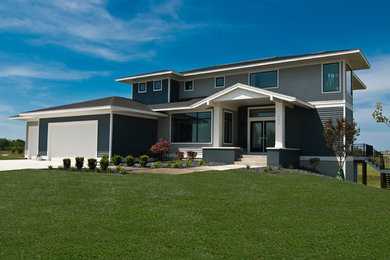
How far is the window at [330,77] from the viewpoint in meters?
17.5

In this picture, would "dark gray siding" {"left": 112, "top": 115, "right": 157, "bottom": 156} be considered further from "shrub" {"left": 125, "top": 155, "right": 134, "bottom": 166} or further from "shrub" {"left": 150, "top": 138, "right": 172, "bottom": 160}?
"shrub" {"left": 125, "top": 155, "right": 134, "bottom": 166}

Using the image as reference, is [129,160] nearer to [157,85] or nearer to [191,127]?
[191,127]

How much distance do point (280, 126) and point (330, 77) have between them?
3983 millimetres

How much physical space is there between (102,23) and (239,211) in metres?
12.9

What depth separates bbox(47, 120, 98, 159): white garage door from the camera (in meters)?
20.0

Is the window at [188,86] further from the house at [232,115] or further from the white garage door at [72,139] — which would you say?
the white garage door at [72,139]

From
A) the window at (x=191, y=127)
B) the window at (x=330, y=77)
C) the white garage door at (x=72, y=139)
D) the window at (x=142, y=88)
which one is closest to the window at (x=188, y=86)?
the window at (x=191, y=127)

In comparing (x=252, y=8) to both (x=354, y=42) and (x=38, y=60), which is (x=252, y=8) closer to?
(x=354, y=42)

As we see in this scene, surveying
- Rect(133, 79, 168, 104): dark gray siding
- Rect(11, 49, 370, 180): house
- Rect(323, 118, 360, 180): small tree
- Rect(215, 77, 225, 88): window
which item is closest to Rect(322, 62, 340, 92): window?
Rect(11, 49, 370, 180): house

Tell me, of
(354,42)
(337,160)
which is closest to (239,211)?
(337,160)

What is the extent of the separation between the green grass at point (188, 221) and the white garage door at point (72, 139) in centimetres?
1016

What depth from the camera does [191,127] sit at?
2100 centimetres

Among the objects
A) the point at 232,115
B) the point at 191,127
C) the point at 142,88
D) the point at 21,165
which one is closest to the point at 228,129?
the point at 232,115

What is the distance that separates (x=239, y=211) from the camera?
261 inches
